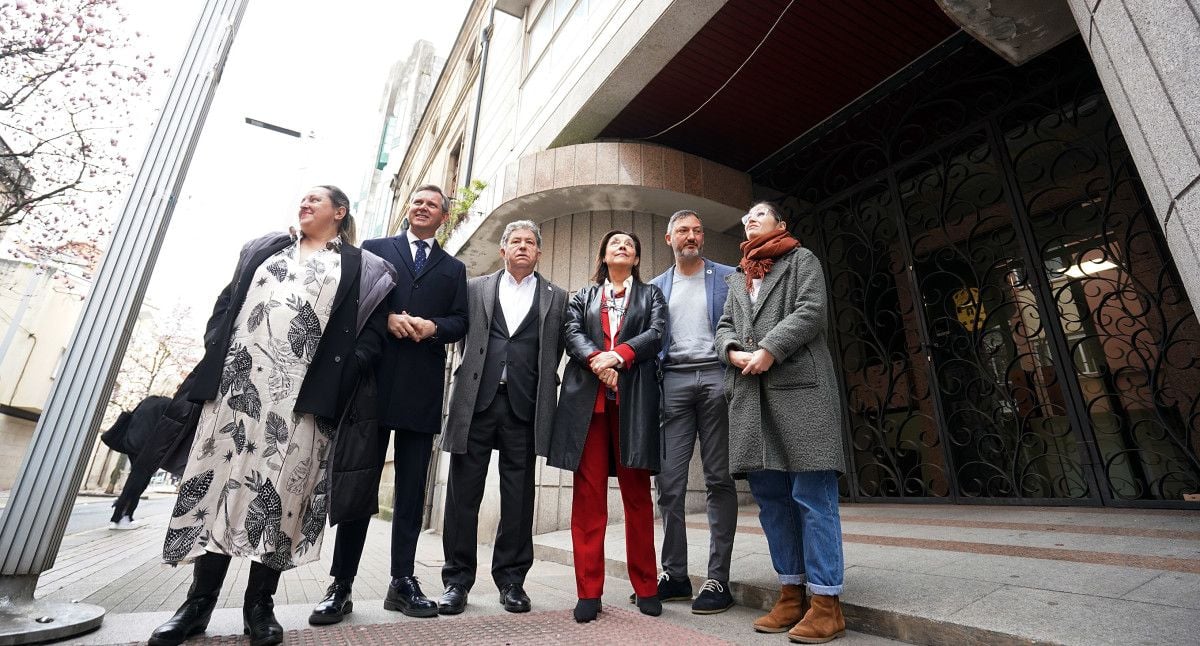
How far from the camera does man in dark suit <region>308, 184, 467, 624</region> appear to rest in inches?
98.7

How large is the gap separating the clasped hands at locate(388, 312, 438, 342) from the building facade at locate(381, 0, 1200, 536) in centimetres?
334

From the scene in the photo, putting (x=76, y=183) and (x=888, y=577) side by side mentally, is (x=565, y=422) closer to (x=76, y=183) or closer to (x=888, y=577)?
(x=888, y=577)

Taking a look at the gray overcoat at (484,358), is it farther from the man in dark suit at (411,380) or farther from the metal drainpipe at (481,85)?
the metal drainpipe at (481,85)

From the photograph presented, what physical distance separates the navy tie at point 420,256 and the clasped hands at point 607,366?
1.16 m

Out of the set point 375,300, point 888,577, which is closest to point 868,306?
point 888,577

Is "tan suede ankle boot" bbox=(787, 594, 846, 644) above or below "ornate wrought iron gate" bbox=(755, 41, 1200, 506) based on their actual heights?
below

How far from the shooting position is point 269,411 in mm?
2119

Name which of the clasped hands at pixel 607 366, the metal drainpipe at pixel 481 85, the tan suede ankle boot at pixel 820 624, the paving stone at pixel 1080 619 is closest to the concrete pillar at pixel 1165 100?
the paving stone at pixel 1080 619

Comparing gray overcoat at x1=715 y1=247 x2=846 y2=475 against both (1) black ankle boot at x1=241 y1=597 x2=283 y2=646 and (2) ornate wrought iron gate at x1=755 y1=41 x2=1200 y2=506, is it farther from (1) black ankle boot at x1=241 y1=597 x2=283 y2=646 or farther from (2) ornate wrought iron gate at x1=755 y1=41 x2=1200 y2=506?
(2) ornate wrought iron gate at x1=755 y1=41 x2=1200 y2=506

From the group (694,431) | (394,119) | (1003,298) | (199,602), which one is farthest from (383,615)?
(394,119)

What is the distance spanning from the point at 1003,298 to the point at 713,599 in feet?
14.4

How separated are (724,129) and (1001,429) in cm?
413

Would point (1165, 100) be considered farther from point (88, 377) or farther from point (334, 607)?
point (88, 377)

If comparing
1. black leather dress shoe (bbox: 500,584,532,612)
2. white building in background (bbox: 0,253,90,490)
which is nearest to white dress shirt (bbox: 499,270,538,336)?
black leather dress shoe (bbox: 500,584,532,612)
